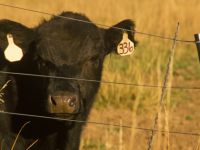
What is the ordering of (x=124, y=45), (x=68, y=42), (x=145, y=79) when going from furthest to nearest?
(x=145, y=79) → (x=124, y=45) → (x=68, y=42)

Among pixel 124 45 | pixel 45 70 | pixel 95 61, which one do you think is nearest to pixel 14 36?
pixel 45 70

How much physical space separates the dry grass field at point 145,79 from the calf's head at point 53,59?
820 millimetres

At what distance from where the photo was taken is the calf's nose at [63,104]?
601 cm

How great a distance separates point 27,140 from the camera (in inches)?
267

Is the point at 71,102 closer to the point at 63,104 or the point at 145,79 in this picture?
the point at 63,104

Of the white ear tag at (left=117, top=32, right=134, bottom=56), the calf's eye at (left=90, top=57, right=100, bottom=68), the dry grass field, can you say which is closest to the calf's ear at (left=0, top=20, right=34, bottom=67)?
the calf's eye at (left=90, top=57, right=100, bottom=68)

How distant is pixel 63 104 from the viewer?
6008mm

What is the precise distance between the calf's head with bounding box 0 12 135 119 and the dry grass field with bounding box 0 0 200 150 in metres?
0.82

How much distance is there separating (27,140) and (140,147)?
2.49m

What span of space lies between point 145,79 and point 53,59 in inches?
192

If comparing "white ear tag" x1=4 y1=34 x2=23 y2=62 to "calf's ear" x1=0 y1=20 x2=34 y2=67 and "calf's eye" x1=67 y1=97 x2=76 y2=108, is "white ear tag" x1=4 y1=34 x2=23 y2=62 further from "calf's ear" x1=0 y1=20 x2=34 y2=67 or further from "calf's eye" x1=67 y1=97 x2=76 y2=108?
"calf's eye" x1=67 y1=97 x2=76 y2=108

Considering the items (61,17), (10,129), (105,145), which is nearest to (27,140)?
(10,129)

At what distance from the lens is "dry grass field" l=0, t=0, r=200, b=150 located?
356 inches

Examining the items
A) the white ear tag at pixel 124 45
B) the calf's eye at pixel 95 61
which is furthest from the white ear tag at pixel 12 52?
the white ear tag at pixel 124 45
